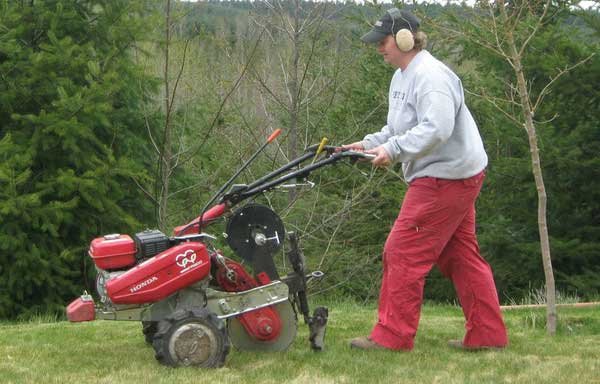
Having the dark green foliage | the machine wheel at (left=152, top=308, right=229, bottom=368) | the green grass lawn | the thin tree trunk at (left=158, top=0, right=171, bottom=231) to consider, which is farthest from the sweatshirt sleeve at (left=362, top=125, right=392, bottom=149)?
the thin tree trunk at (left=158, top=0, right=171, bottom=231)

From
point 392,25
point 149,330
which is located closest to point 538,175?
point 392,25

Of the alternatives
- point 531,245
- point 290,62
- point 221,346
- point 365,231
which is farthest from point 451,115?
point 365,231

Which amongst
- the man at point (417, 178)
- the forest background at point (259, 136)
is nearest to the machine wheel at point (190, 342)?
the man at point (417, 178)

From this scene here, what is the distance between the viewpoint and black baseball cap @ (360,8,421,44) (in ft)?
16.9

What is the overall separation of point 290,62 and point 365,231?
326 cm

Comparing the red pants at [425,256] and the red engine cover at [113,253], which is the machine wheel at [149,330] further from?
the red pants at [425,256]

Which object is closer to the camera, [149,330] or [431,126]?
[431,126]

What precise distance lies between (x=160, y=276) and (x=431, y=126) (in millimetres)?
1612

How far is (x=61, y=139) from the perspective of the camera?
385 inches

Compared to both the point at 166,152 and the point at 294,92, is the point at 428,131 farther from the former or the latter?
the point at 294,92

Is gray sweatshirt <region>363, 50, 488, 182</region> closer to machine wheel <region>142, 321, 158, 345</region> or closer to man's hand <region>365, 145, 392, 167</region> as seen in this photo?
man's hand <region>365, 145, 392, 167</region>

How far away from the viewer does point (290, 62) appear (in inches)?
509

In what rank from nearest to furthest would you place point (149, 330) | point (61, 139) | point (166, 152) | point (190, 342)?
point (190, 342) < point (149, 330) < point (61, 139) < point (166, 152)

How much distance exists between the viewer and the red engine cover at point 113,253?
497cm
